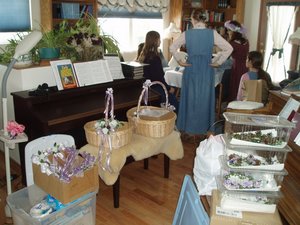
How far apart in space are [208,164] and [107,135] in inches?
28.6

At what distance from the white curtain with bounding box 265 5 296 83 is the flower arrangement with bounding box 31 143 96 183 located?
4665 mm

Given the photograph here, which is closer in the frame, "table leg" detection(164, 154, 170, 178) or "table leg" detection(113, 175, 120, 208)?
"table leg" detection(113, 175, 120, 208)

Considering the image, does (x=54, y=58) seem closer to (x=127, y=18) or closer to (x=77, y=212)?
(x=77, y=212)

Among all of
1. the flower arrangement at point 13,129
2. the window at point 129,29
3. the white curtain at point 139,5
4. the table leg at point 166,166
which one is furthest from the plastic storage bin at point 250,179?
the window at point 129,29

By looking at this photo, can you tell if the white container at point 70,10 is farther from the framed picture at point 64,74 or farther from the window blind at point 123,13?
the framed picture at point 64,74

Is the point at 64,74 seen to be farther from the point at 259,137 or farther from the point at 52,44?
the point at 259,137

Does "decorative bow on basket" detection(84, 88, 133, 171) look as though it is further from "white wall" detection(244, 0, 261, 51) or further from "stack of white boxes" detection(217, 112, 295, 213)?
"white wall" detection(244, 0, 261, 51)

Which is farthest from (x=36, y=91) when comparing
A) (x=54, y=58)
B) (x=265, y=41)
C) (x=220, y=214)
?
(x=265, y=41)

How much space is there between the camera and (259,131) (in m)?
2.02

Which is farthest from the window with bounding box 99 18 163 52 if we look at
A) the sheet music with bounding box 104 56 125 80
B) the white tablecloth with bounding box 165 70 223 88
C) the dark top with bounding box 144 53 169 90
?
the sheet music with bounding box 104 56 125 80

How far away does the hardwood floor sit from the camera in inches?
98.2

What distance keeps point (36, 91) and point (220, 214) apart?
1.68 metres

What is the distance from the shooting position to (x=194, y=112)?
12.1 feet

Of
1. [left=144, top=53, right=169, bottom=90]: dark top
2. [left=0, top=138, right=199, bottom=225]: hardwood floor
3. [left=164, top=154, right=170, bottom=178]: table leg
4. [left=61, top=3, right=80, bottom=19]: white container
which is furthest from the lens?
[left=61, top=3, right=80, bottom=19]: white container
